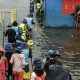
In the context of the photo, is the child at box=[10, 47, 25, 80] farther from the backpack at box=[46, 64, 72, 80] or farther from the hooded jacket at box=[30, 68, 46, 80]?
the backpack at box=[46, 64, 72, 80]

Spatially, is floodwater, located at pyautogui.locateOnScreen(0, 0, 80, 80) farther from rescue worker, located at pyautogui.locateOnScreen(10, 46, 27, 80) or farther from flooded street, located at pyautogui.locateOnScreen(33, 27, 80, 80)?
rescue worker, located at pyautogui.locateOnScreen(10, 46, 27, 80)

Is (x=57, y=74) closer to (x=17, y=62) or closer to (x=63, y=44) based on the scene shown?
(x=17, y=62)

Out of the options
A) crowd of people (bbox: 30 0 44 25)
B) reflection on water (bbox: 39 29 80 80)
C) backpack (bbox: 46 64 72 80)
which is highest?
crowd of people (bbox: 30 0 44 25)

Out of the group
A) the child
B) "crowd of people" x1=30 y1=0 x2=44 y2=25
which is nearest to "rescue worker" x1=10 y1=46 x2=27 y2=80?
the child

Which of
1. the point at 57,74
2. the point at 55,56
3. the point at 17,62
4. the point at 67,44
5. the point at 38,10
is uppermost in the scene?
the point at 38,10

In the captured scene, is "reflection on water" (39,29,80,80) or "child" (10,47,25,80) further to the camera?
"reflection on water" (39,29,80,80)

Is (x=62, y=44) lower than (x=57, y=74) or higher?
lower

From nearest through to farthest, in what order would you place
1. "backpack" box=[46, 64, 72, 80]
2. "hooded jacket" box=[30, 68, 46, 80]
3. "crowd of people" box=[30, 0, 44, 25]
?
1. "backpack" box=[46, 64, 72, 80]
2. "hooded jacket" box=[30, 68, 46, 80]
3. "crowd of people" box=[30, 0, 44, 25]

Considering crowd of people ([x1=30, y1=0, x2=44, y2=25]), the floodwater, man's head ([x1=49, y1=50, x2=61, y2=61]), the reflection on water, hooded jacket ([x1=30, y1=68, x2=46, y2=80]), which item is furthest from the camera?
crowd of people ([x1=30, y1=0, x2=44, y2=25])

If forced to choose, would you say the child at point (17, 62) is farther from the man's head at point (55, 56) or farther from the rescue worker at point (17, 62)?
the man's head at point (55, 56)

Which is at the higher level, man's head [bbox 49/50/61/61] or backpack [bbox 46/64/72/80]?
man's head [bbox 49/50/61/61]

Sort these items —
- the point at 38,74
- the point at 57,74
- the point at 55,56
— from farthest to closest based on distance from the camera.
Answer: the point at 55,56 → the point at 38,74 → the point at 57,74

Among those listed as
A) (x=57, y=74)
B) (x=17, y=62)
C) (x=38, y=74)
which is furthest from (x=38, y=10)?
(x=57, y=74)

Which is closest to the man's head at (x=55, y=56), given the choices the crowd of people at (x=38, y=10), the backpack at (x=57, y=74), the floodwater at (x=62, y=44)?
the backpack at (x=57, y=74)
